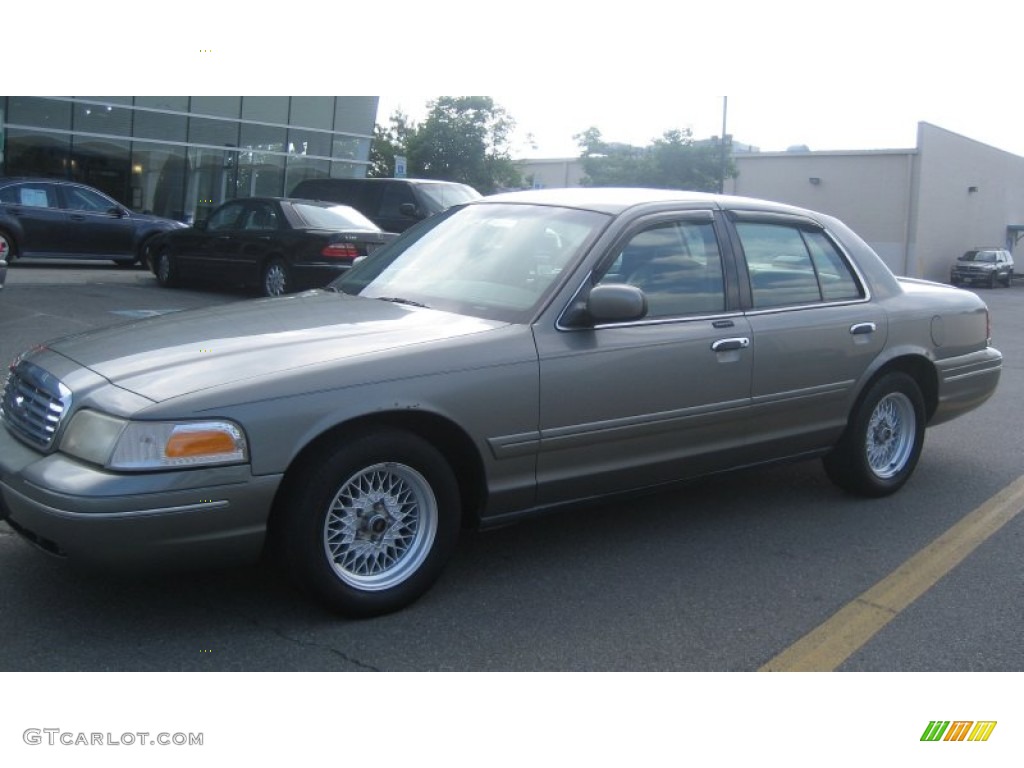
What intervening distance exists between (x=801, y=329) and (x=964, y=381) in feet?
5.17

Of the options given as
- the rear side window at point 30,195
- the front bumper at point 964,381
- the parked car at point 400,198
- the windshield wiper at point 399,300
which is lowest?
the front bumper at point 964,381

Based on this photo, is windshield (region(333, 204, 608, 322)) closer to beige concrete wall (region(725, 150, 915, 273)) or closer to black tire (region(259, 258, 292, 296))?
black tire (region(259, 258, 292, 296))

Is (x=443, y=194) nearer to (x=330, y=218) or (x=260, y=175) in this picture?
(x=330, y=218)

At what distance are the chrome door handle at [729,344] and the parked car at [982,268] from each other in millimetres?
41927

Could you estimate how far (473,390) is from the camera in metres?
4.07

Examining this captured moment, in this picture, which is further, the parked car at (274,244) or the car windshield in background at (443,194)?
the car windshield in background at (443,194)

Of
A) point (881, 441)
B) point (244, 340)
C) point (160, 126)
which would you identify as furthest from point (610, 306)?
point (160, 126)

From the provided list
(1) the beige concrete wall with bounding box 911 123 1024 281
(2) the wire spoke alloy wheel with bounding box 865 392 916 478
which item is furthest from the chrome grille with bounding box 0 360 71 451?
(1) the beige concrete wall with bounding box 911 123 1024 281

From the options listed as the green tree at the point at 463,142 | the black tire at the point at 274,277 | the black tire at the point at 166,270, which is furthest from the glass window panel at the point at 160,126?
the green tree at the point at 463,142

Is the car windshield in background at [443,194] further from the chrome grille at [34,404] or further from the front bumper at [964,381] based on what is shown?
the chrome grille at [34,404]

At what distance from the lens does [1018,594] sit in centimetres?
450

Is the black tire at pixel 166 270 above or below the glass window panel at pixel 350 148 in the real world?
below

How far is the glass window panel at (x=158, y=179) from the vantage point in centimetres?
2295

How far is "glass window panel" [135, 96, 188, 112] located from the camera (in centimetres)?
2244
